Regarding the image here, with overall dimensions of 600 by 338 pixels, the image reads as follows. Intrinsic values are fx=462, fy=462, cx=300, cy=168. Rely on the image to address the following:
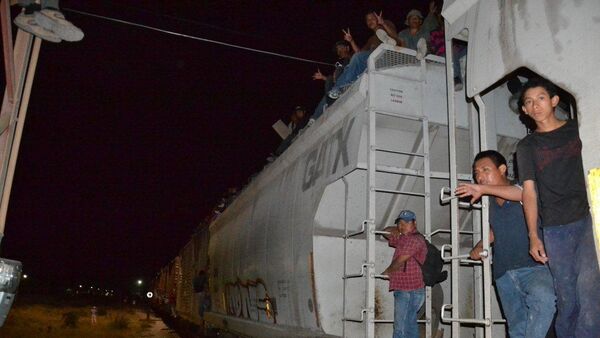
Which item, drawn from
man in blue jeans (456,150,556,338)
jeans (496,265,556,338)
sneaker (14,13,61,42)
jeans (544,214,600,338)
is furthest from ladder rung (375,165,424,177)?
sneaker (14,13,61,42)

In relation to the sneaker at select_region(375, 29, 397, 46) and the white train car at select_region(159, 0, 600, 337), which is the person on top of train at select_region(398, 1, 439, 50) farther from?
the white train car at select_region(159, 0, 600, 337)

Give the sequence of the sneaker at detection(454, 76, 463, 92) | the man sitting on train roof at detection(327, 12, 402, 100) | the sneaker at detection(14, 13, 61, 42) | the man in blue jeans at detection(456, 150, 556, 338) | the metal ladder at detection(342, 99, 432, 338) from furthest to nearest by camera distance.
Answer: the man sitting on train roof at detection(327, 12, 402, 100), the sneaker at detection(454, 76, 463, 92), the metal ladder at detection(342, 99, 432, 338), the sneaker at detection(14, 13, 61, 42), the man in blue jeans at detection(456, 150, 556, 338)

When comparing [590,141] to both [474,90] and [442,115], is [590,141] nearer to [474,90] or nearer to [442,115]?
[474,90]

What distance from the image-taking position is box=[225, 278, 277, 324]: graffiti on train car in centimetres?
680

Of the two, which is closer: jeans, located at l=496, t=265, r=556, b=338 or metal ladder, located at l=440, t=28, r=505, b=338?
jeans, located at l=496, t=265, r=556, b=338

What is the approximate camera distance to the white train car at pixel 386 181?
3670 mm

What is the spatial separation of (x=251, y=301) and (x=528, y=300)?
17.2ft

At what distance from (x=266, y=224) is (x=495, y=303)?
348 cm

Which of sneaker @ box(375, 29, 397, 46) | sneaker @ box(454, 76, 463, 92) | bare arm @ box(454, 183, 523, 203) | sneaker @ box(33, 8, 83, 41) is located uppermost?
sneaker @ box(375, 29, 397, 46)

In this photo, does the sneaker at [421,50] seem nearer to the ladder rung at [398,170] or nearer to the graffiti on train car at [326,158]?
the graffiti on train car at [326,158]

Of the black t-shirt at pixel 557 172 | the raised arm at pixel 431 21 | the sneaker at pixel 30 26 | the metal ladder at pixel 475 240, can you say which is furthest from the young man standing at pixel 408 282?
the sneaker at pixel 30 26

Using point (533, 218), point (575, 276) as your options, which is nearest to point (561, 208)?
point (533, 218)

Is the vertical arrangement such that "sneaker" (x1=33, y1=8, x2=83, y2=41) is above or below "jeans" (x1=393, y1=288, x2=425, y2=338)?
above

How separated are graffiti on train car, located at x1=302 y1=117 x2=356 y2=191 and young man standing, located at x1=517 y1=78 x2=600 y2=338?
7.43 ft
